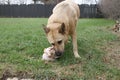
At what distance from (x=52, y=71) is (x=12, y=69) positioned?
813 mm

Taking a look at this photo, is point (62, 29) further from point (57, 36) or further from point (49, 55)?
point (49, 55)

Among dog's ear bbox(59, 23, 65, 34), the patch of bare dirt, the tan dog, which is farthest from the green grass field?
dog's ear bbox(59, 23, 65, 34)

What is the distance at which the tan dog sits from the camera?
21.2ft

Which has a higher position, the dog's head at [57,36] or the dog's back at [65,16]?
the dog's back at [65,16]

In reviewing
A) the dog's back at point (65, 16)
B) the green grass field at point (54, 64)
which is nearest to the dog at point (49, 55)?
the green grass field at point (54, 64)

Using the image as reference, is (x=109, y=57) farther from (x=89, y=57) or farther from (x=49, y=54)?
(x=49, y=54)

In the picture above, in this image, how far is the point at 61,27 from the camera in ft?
21.4

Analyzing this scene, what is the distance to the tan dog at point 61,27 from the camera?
647 cm

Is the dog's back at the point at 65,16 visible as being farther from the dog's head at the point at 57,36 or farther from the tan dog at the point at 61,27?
the dog's head at the point at 57,36

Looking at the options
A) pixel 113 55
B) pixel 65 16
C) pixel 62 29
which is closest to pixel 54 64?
pixel 62 29

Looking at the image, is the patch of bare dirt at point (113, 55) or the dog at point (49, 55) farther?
the patch of bare dirt at point (113, 55)

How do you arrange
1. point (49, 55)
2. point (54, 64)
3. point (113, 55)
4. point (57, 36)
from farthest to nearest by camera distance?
point (113, 55) → point (49, 55) → point (54, 64) → point (57, 36)

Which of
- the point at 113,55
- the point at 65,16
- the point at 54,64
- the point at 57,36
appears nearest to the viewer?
the point at 57,36

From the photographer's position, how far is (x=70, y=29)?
7.18 m
